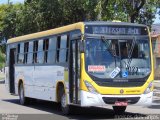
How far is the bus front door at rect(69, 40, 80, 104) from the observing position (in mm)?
16047

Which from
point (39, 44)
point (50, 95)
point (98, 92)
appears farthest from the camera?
point (39, 44)

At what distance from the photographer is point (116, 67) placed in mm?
15688

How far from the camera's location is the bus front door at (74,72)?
16.0 metres

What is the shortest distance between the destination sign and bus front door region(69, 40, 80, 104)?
0.76 meters

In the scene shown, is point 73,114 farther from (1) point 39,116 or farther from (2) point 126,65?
(2) point 126,65

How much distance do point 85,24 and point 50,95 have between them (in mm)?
3806

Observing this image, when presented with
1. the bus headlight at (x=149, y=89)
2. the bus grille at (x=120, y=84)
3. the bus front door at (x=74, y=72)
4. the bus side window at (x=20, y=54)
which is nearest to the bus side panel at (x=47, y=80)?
the bus front door at (x=74, y=72)

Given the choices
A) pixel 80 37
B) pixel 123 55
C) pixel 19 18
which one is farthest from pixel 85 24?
pixel 19 18

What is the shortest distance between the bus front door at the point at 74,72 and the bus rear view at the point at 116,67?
55 cm

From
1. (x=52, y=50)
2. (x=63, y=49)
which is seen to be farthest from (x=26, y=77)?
(x=63, y=49)

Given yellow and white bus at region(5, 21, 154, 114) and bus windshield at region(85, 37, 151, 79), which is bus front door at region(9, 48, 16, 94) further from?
bus windshield at region(85, 37, 151, 79)

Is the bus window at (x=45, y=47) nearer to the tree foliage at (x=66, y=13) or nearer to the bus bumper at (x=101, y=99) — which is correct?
the bus bumper at (x=101, y=99)

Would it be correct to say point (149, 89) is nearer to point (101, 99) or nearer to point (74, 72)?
point (101, 99)

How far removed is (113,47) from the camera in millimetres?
15859
